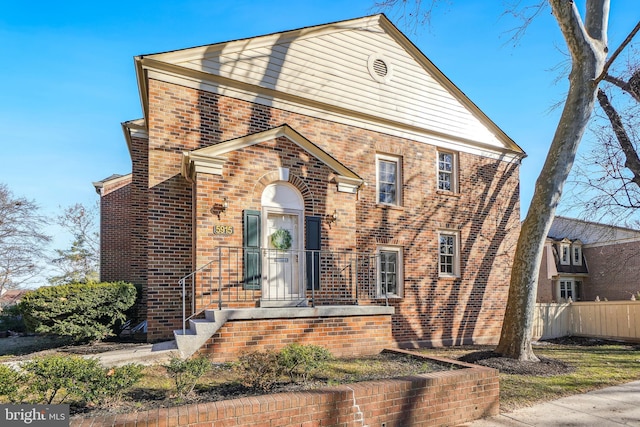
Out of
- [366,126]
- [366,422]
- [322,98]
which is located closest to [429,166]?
[366,126]

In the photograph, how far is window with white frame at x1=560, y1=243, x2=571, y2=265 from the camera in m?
26.2

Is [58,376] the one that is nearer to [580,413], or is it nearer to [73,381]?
[73,381]

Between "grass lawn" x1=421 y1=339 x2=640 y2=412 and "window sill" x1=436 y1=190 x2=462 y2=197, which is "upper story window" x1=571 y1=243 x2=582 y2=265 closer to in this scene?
"grass lawn" x1=421 y1=339 x2=640 y2=412

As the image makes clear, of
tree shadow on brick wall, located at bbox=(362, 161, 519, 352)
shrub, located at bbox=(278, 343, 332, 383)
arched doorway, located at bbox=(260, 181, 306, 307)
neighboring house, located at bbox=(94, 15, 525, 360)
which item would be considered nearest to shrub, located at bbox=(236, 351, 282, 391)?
shrub, located at bbox=(278, 343, 332, 383)

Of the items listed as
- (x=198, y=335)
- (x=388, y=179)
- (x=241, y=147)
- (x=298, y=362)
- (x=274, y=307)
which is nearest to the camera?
(x=298, y=362)

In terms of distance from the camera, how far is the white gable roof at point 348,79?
31.0 ft

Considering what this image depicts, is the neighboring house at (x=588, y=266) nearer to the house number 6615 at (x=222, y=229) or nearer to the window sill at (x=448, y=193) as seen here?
the window sill at (x=448, y=193)

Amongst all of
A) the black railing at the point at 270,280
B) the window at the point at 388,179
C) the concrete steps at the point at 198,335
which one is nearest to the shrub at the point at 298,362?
the concrete steps at the point at 198,335

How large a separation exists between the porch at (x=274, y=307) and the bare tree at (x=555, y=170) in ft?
9.31

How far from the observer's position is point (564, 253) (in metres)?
26.5

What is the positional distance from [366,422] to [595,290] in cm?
2862

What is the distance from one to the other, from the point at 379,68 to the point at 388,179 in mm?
3297

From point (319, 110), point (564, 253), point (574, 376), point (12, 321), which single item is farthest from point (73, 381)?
point (564, 253)

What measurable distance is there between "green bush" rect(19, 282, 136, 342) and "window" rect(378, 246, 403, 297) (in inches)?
253
